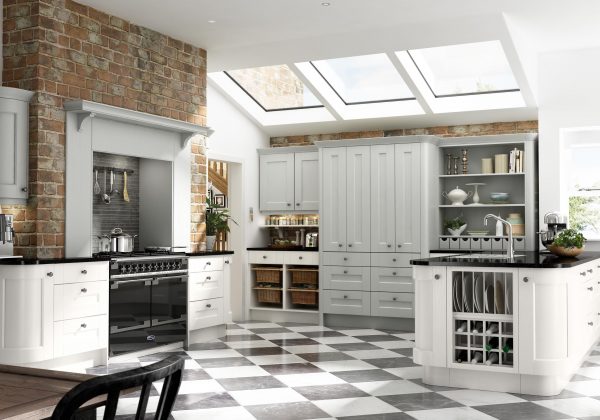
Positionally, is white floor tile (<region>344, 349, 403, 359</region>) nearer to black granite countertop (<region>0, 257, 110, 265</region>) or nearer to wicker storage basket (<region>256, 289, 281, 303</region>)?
wicker storage basket (<region>256, 289, 281, 303</region>)

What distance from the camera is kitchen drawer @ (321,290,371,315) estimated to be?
27.5 feet

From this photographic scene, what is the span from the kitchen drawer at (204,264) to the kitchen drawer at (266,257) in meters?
1.71

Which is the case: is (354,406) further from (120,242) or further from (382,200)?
(382,200)

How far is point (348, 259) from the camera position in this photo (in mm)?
8484

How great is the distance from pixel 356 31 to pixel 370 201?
2336mm

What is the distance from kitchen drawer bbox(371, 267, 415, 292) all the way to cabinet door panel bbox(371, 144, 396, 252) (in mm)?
242

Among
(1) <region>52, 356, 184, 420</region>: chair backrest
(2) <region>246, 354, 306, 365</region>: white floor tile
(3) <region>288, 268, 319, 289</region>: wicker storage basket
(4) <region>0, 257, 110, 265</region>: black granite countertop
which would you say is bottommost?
(2) <region>246, 354, 306, 365</region>: white floor tile

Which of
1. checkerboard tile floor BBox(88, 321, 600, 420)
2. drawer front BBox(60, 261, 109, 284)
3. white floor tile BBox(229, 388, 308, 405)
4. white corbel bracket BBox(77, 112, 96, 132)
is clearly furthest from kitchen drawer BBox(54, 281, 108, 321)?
white floor tile BBox(229, 388, 308, 405)

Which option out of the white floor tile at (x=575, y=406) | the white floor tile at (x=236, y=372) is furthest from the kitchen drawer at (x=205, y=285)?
Result: the white floor tile at (x=575, y=406)

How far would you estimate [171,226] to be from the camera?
685cm

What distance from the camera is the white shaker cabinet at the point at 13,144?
537 cm

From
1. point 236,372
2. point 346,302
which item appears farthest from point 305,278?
point 236,372

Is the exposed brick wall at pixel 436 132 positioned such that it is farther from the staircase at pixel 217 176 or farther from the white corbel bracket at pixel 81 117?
the white corbel bracket at pixel 81 117

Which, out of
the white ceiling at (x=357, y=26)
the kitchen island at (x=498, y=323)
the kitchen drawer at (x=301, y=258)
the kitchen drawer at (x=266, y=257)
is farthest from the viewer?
the kitchen drawer at (x=266, y=257)
